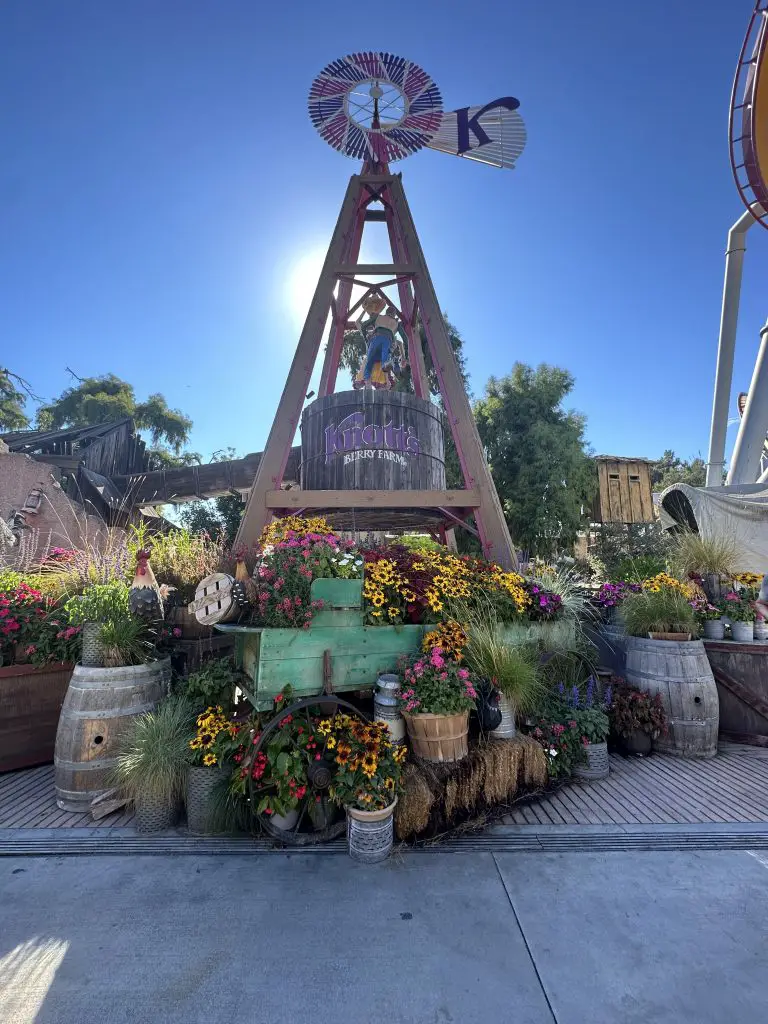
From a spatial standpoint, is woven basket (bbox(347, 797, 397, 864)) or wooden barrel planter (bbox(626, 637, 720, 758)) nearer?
woven basket (bbox(347, 797, 397, 864))

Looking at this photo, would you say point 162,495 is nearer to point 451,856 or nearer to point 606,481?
point 451,856

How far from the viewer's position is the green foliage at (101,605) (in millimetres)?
3754

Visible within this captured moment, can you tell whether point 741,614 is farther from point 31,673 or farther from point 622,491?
point 622,491

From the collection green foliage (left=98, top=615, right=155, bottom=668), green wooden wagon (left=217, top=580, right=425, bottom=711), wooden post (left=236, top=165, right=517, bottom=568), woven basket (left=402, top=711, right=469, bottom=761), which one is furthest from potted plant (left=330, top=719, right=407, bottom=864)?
wooden post (left=236, top=165, right=517, bottom=568)

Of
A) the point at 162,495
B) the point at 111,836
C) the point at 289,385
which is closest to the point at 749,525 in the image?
the point at 289,385

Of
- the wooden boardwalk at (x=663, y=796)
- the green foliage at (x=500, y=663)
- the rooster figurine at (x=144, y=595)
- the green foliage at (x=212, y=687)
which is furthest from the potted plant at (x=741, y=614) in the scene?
the rooster figurine at (x=144, y=595)

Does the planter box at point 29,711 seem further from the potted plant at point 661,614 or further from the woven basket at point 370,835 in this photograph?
the potted plant at point 661,614

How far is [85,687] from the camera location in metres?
3.52

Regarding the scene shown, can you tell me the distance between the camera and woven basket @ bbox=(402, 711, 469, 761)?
3227 millimetres

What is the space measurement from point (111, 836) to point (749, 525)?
10813mm

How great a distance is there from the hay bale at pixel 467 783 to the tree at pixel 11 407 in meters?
31.4

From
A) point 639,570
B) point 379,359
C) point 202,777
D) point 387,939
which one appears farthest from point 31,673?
point 639,570

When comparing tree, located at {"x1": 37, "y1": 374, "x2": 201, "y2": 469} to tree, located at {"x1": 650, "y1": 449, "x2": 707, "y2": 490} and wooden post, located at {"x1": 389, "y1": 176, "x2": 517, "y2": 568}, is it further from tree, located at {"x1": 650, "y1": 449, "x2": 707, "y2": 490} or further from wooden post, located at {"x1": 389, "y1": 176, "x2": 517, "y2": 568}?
tree, located at {"x1": 650, "y1": 449, "x2": 707, "y2": 490}

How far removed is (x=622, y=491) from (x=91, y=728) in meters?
15.7
